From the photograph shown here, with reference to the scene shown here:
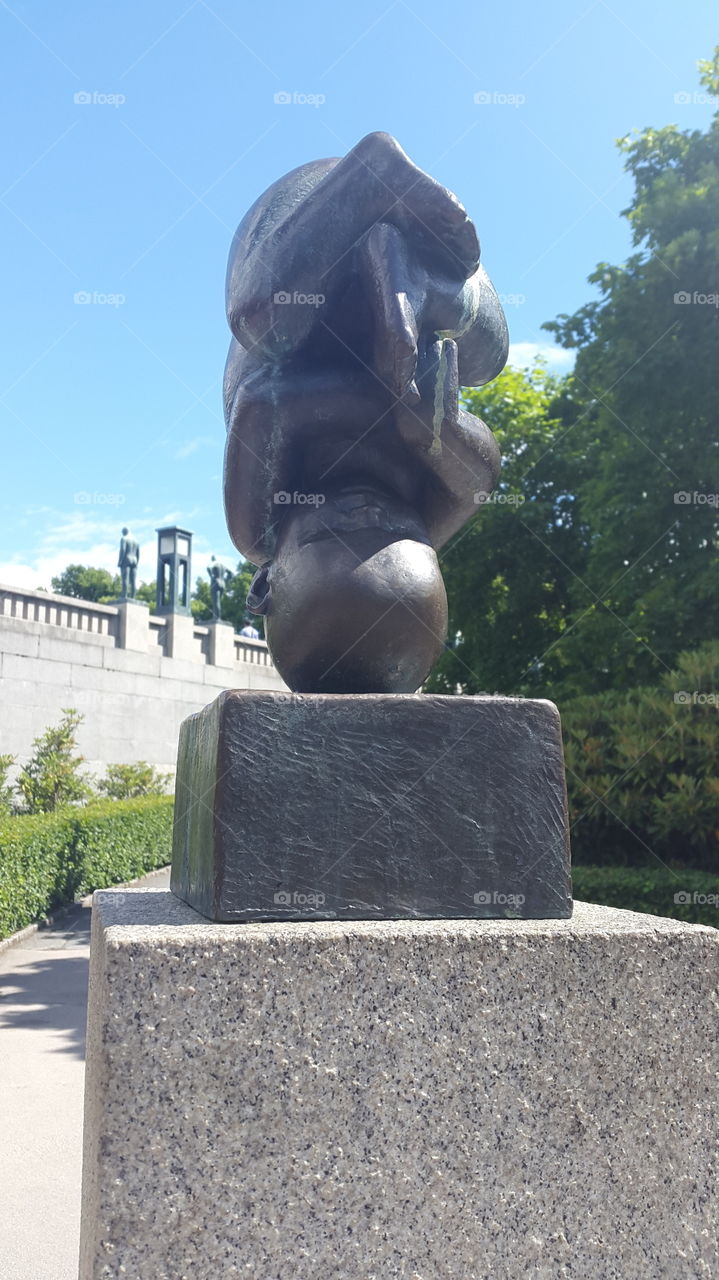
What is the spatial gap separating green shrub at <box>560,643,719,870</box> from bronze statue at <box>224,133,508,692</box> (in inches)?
256

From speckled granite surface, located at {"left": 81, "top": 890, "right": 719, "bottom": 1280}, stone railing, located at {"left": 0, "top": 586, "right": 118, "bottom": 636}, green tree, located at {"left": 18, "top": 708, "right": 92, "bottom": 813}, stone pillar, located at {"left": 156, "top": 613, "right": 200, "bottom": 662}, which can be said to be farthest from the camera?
stone pillar, located at {"left": 156, "top": 613, "right": 200, "bottom": 662}

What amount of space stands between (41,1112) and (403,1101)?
4.84m

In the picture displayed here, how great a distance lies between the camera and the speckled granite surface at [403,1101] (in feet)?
5.96

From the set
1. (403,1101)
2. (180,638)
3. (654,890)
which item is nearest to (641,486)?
(654,890)

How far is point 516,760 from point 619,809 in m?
7.41

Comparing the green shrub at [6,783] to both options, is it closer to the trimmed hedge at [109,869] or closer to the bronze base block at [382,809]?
the trimmed hedge at [109,869]

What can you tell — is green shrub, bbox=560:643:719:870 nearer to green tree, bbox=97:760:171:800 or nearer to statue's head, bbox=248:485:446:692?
statue's head, bbox=248:485:446:692

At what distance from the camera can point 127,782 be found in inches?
783

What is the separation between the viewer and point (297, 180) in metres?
2.77

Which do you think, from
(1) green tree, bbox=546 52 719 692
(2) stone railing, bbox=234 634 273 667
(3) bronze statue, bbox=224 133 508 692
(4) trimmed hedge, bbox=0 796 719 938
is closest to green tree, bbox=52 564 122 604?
(2) stone railing, bbox=234 634 273 667

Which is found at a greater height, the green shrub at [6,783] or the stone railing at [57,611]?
the stone railing at [57,611]

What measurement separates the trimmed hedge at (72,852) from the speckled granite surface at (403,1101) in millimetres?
9885

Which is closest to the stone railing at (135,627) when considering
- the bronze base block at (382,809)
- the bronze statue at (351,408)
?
the bronze statue at (351,408)

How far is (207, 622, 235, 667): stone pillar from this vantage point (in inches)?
984
